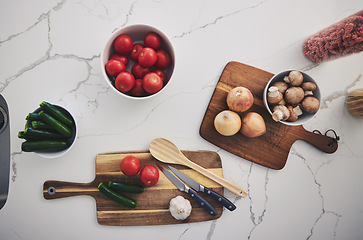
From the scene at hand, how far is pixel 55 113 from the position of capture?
0.91m

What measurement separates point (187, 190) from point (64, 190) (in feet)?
1.58

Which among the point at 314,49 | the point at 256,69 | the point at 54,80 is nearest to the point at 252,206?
the point at 256,69

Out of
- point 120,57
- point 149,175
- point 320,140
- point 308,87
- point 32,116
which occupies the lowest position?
point 149,175

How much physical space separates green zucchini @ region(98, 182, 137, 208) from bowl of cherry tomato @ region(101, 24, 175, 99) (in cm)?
36

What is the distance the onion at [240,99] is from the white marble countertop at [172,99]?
11 centimetres

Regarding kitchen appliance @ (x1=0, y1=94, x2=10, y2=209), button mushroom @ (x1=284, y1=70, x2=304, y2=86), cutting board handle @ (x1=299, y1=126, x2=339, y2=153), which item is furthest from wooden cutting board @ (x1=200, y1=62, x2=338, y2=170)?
kitchen appliance @ (x1=0, y1=94, x2=10, y2=209)

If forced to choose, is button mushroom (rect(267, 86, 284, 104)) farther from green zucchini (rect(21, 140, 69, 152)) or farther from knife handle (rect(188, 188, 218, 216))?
green zucchini (rect(21, 140, 69, 152))

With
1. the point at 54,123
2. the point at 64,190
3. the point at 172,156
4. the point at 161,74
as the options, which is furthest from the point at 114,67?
the point at 64,190

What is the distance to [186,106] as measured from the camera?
1031 millimetres

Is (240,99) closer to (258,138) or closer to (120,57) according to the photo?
(258,138)

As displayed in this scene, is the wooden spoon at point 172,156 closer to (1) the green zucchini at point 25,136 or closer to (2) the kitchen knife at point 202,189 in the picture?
(2) the kitchen knife at point 202,189

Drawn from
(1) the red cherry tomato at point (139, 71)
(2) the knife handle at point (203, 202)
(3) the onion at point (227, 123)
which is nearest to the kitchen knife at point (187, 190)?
(2) the knife handle at point (203, 202)

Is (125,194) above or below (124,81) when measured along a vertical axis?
below

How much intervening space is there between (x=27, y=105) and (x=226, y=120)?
0.79 metres
